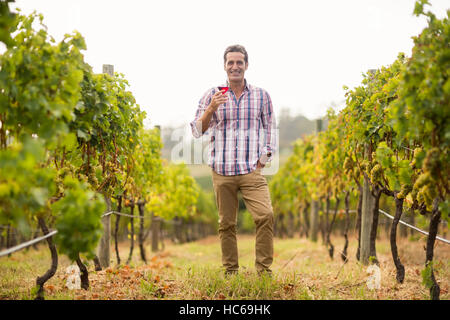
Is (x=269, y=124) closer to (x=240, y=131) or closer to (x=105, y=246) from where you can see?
(x=240, y=131)

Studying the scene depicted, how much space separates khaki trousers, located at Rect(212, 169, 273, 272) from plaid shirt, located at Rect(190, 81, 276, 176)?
0.08m

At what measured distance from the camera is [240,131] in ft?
10.6

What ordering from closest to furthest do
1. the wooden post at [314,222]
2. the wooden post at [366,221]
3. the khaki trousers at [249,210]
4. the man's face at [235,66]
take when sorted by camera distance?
the khaki trousers at [249,210]
the man's face at [235,66]
the wooden post at [366,221]
the wooden post at [314,222]

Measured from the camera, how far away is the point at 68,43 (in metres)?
2.29

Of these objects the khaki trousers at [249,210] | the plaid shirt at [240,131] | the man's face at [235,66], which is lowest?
the khaki trousers at [249,210]

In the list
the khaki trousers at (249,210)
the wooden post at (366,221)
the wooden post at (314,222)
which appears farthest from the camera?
the wooden post at (314,222)

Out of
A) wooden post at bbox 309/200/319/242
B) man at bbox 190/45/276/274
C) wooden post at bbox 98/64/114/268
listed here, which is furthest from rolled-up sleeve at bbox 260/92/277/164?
wooden post at bbox 309/200/319/242

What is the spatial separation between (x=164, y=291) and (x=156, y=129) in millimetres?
4663

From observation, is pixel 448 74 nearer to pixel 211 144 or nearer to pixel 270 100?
pixel 270 100

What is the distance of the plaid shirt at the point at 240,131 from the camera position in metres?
3.18

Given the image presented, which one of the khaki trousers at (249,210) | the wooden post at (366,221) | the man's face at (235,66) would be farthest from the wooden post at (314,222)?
the man's face at (235,66)

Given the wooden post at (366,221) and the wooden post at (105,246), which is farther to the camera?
the wooden post at (366,221)

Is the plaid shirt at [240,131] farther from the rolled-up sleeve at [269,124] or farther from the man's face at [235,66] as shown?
the man's face at [235,66]
